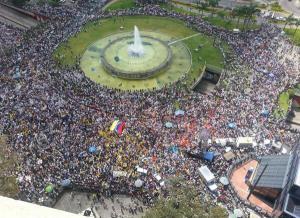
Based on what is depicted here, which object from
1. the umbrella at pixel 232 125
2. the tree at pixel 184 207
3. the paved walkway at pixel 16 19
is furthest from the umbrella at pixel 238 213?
the paved walkway at pixel 16 19

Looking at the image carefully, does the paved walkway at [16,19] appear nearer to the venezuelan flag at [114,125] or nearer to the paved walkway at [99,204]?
the venezuelan flag at [114,125]

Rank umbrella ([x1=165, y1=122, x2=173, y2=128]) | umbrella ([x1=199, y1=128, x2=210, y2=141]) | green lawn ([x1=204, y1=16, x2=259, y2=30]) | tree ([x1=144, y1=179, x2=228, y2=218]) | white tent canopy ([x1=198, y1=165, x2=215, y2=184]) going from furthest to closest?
green lawn ([x1=204, y1=16, x2=259, y2=30]) → umbrella ([x1=165, y1=122, x2=173, y2=128]) → umbrella ([x1=199, y1=128, x2=210, y2=141]) → white tent canopy ([x1=198, y1=165, x2=215, y2=184]) → tree ([x1=144, y1=179, x2=228, y2=218])

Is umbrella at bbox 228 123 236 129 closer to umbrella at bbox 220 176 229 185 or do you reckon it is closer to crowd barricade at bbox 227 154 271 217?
crowd barricade at bbox 227 154 271 217

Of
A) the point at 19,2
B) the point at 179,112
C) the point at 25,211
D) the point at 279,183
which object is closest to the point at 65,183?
the point at 25,211

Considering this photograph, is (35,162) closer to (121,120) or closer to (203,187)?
(121,120)

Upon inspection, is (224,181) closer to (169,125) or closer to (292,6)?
(169,125)

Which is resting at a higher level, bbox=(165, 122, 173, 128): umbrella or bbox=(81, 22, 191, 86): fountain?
bbox=(81, 22, 191, 86): fountain

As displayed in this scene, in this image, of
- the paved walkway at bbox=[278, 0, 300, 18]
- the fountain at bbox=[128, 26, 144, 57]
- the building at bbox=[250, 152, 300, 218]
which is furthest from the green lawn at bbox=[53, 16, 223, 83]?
the paved walkway at bbox=[278, 0, 300, 18]

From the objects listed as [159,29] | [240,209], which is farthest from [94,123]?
[159,29]
